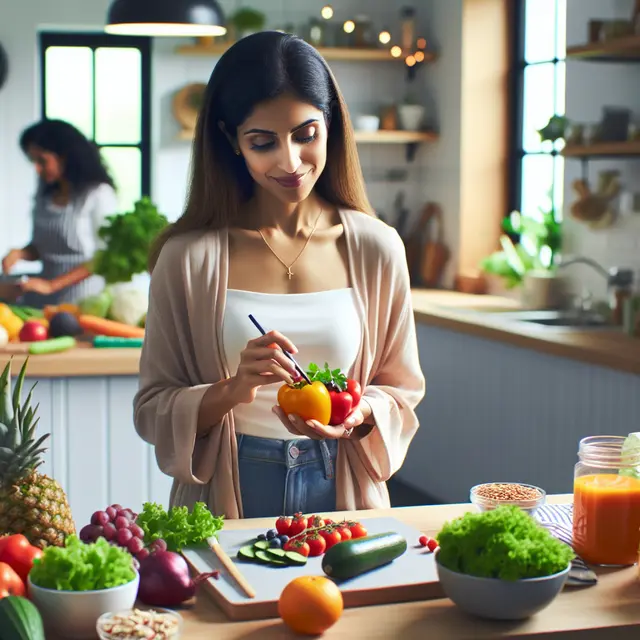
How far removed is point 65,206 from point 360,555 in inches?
146

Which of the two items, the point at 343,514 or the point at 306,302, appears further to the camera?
the point at 306,302

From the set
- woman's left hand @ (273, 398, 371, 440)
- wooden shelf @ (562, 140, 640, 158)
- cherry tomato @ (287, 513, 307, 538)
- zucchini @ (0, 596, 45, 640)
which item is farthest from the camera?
wooden shelf @ (562, 140, 640, 158)

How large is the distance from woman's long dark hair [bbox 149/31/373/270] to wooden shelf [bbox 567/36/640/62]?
92.4 inches

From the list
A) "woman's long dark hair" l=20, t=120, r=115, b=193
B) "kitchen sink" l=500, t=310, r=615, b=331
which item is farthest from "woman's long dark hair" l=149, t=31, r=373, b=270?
"woman's long dark hair" l=20, t=120, r=115, b=193

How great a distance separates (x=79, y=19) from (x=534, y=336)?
137 inches

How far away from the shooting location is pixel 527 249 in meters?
5.54

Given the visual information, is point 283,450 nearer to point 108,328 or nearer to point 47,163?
point 108,328

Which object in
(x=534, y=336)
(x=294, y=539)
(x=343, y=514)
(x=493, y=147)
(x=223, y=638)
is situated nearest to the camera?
(x=223, y=638)

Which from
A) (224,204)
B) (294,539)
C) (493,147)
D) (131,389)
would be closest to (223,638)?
Answer: (294,539)

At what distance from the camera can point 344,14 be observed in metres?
6.60

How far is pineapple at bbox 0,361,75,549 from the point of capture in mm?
1658

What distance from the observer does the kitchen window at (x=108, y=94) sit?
6.38 meters

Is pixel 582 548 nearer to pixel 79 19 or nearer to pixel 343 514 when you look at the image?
pixel 343 514

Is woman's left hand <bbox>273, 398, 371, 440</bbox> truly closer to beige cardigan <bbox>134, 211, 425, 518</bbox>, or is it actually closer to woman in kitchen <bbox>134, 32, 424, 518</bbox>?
woman in kitchen <bbox>134, 32, 424, 518</bbox>
